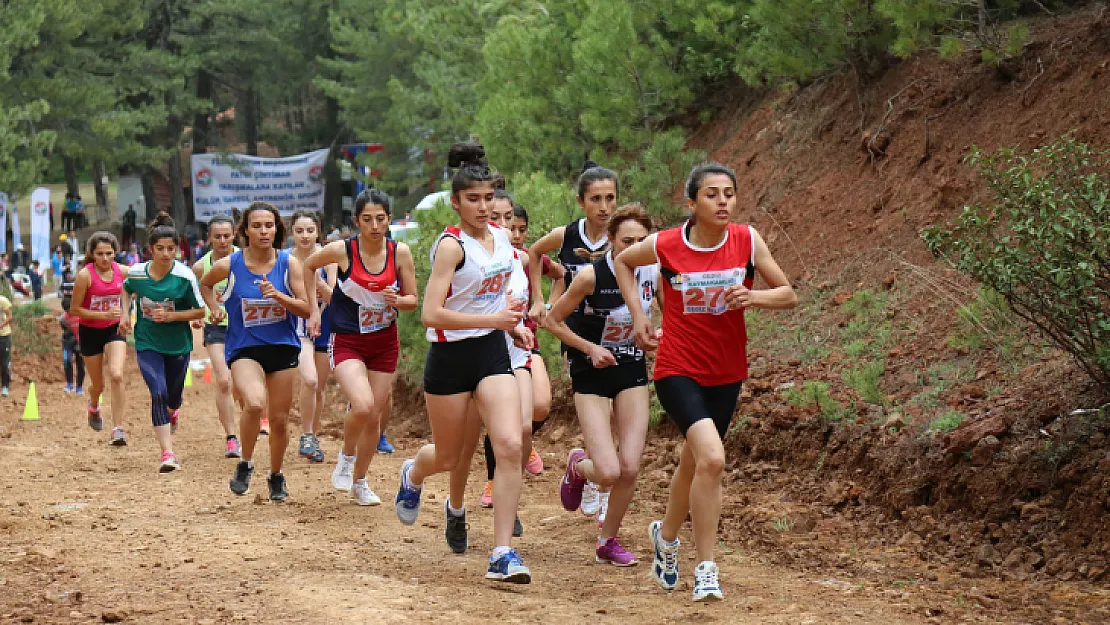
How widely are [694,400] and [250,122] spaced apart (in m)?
43.4

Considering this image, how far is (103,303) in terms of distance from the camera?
1258 centimetres

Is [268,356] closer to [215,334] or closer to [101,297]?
[215,334]

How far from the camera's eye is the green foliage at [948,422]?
7.81m

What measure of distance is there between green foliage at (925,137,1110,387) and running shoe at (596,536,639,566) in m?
2.47

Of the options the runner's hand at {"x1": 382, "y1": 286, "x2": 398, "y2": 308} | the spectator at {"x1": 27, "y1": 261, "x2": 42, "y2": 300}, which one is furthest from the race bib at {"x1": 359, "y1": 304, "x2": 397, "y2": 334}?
the spectator at {"x1": 27, "y1": 261, "x2": 42, "y2": 300}

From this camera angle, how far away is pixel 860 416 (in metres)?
8.69

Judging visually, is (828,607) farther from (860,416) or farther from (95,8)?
(95,8)

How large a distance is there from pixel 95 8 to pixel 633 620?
34.4m

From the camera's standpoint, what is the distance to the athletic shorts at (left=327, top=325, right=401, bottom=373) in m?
8.85

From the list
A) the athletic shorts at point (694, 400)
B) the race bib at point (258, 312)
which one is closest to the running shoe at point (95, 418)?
the race bib at point (258, 312)

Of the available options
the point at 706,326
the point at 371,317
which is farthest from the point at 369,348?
the point at 706,326

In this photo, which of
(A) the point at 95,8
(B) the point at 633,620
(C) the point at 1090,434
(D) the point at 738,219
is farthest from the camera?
(A) the point at 95,8

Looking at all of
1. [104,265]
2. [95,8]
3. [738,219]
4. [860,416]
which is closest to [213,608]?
[860,416]

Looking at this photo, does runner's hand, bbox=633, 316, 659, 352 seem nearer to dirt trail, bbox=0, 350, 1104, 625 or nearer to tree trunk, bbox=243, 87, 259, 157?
dirt trail, bbox=0, 350, 1104, 625
